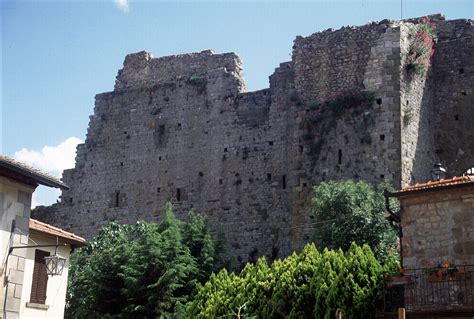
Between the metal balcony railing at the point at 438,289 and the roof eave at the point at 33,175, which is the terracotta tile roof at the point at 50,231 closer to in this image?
the roof eave at the point at 33,175

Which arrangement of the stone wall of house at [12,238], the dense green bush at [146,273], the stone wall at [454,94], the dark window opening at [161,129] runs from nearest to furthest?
the stone wall of house at [12,238]
the dense green bush at [146,273]
the stone wall at [454,94]
the dark window opening at [161,129]

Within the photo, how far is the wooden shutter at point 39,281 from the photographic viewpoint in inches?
857

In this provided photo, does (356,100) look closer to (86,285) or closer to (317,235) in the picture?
(317,235)

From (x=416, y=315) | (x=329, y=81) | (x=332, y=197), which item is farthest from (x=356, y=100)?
(x=416, y=315)

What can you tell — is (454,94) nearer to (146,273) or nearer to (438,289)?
(146,273)

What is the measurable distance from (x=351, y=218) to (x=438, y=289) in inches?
300

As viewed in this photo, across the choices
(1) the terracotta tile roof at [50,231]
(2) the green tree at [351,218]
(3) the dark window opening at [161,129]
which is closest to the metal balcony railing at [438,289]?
(2) the green tree at [351,218]

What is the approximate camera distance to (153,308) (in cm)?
2720

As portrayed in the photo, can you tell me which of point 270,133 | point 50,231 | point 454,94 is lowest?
point 50,231

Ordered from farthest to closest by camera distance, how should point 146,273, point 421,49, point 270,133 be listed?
1. point 270,133
2. point 421,49
3. point 146,273

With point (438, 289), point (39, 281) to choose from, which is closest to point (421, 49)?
point (438, 289)

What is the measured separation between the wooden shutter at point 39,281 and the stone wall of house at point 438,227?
889 centimetres

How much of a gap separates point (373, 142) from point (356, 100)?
1.73 m

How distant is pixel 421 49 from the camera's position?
102 ft
